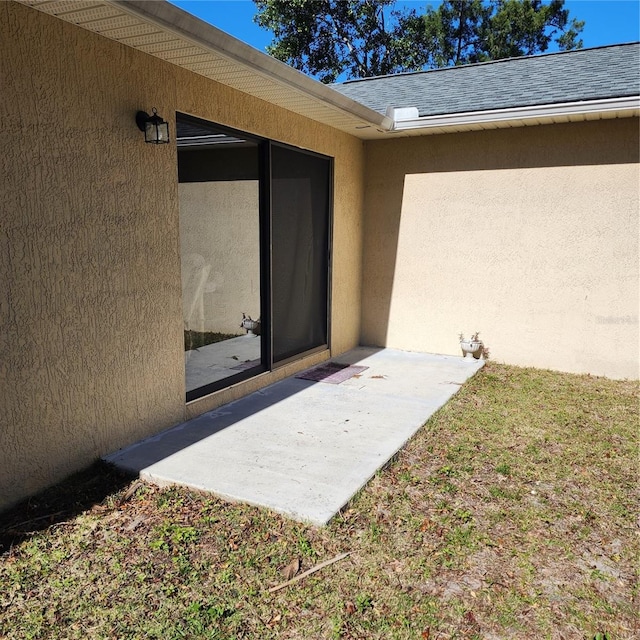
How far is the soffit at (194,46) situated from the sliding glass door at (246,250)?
483 millimetres

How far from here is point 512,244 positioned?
7465mm

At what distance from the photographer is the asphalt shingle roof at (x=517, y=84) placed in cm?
668

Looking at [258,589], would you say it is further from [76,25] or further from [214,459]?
[76,25]

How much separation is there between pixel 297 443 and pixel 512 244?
14.5 ft

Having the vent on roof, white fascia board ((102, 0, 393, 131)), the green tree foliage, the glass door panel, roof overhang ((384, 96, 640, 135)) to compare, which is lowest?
the glass door panel

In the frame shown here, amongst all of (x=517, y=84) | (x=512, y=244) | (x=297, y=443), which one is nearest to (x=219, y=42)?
(x=297, y=443)

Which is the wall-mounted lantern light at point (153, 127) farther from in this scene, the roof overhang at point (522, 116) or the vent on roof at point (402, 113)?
the roof overhang at point (522, 116)

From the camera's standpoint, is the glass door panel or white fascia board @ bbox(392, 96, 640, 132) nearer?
white fascia board @ bbox(392, 96, 640, 132)

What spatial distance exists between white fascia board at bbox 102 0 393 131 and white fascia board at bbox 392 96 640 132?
172 centimetres

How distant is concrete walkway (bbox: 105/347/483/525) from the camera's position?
3.78 meters

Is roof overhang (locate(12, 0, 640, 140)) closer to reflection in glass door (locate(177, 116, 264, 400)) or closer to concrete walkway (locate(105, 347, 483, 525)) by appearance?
reflection in glass door (locate(177, 116, 264, 400))

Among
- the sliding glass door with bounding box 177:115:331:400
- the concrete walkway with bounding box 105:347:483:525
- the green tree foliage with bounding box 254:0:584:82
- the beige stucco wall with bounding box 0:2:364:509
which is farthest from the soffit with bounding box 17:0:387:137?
the green tree foliage with bounding box 254:0:584:82

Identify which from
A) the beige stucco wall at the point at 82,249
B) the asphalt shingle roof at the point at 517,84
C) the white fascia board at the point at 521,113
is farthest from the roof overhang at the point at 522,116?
the beige stucco wall at the point at 82,249

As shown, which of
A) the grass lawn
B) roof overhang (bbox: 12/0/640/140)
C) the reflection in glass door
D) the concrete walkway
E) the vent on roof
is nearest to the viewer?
the grass lawn
